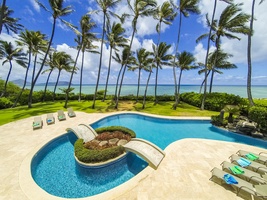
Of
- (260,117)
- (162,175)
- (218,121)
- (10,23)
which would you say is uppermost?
(10,23)

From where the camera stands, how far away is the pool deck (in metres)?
4.76

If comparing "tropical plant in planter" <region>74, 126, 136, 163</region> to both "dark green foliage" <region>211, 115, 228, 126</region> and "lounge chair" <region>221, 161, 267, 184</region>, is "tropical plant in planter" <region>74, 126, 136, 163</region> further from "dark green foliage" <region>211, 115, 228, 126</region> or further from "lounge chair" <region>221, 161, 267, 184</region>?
"dark green foliage" <region>211, 115, 228, 126</region>

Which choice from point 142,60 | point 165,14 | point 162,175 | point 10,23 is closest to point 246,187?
point 162,175

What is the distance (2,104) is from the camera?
2194cm

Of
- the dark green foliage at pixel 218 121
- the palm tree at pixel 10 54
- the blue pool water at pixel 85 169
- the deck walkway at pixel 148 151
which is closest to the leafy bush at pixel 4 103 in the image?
the palm tree at pixel 10 54

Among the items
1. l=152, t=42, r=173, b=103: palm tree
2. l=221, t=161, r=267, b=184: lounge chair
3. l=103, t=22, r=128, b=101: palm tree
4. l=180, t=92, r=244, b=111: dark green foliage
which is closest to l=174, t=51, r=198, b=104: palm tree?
l=152, t=42, r=173, b=103: palm tree

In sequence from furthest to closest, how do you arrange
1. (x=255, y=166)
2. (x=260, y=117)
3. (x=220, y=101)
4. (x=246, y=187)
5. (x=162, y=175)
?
1. (x=220, y=101)
2. (x=260, y=117)
3. (x=255, y=166)
4. (x=162, y=175)
5. (x=246, y=187)

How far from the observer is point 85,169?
6750 mm

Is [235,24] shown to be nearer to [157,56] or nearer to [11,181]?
[157,56]

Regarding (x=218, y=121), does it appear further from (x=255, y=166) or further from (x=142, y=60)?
(x=142, y=60)

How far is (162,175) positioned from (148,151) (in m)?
1.49

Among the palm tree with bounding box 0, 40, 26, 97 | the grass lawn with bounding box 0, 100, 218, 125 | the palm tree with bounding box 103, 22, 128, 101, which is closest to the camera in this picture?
the grass lawn with bounding box 0, 100, 218, 125

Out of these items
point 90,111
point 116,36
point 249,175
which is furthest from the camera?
point 116,36

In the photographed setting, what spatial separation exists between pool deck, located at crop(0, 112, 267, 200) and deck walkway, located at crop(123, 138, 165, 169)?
10.4 inches
